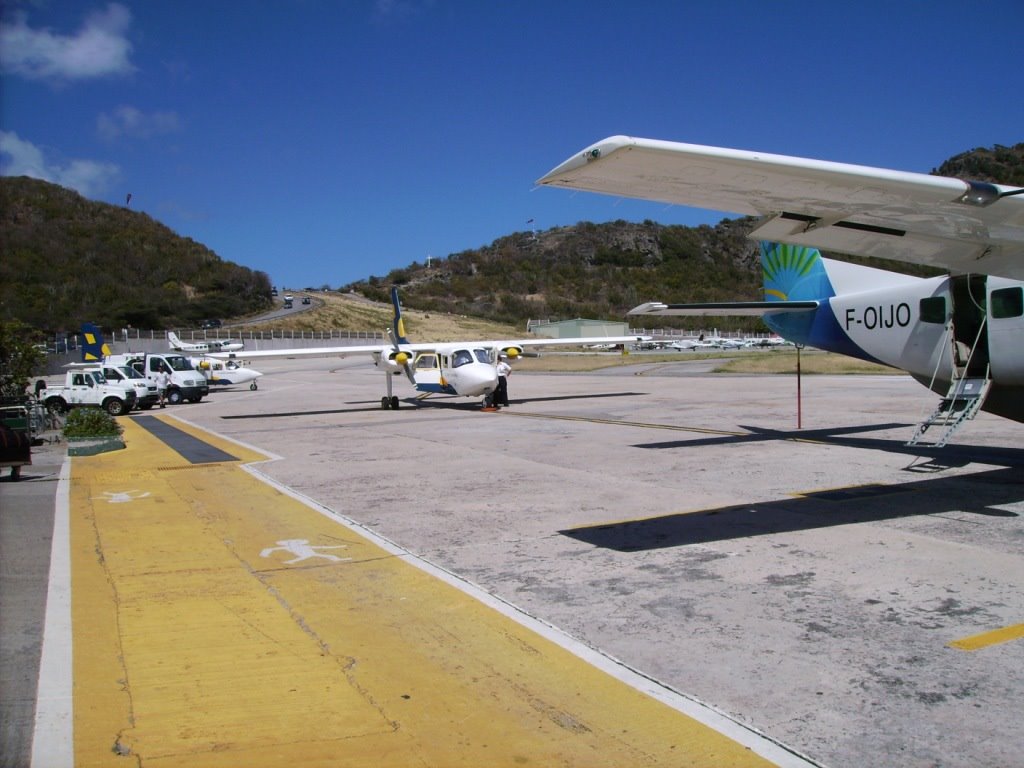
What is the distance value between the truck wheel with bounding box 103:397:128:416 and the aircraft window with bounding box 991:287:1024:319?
26.5 metres

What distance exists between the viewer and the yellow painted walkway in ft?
12.9

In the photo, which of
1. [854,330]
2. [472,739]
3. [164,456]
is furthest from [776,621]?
[164,456]

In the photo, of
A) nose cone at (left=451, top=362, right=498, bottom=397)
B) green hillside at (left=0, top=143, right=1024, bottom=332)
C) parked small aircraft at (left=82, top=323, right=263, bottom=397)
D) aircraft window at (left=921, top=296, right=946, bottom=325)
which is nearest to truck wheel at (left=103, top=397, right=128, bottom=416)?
parked small aircraft at (left=82, top=323, right=263, bottom=397)

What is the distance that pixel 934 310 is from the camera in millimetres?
12188

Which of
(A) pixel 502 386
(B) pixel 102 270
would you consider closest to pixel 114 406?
(A) pixel 502 386

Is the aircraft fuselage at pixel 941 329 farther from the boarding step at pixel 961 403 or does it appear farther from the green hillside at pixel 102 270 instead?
the green hillside at pixel 102 270

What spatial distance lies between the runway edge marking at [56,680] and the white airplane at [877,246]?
449 centimetres

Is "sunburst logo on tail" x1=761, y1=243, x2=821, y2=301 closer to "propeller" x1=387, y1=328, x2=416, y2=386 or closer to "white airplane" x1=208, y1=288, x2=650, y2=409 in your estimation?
"white airplane" x1=208, y1=288, x2=650, y2=409

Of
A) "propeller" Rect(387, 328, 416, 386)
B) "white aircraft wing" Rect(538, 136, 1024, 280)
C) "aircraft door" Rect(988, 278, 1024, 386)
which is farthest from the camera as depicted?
"propeller" Rect(387, 328, 416, 386)

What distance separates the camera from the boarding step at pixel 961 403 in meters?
10.5

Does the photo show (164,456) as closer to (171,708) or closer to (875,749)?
(171,708)

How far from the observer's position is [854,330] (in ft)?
45.9

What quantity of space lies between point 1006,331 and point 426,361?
61.0ft

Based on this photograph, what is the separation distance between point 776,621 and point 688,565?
1.50 m
